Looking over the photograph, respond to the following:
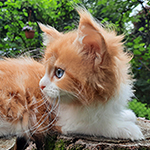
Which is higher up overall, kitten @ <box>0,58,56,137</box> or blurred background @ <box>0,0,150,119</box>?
blurred background @ <box>0,0,150,119</box>

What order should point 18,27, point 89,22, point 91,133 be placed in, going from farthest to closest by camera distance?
point 18,27
point 91,133
point 89,22

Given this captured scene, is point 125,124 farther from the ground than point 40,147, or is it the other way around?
point 125,124

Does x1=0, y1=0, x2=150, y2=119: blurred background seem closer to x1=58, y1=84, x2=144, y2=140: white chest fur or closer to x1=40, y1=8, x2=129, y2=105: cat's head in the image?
x1=58, y1=84, x2=144, y2=140: white chest fur

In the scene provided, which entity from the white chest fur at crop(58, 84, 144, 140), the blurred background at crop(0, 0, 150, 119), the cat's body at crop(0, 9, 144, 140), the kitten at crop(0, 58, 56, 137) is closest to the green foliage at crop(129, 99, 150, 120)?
the blurred background at crop(0, 0, 150, 119)

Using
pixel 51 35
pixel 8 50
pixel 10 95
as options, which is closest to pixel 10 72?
pixel 10 95

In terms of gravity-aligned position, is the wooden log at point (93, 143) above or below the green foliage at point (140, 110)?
below

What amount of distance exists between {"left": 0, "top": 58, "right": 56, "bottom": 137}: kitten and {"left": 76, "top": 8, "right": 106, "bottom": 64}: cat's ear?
45 centimetres

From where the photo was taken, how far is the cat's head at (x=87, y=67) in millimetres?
741

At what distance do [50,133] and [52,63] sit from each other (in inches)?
21.1

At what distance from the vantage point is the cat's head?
74 centimetres

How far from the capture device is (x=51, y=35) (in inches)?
39.6

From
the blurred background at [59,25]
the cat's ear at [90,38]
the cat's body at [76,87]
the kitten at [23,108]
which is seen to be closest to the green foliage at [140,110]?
the blurred background at [59,25]

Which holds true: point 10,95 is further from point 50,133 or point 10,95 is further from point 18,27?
point 18,27

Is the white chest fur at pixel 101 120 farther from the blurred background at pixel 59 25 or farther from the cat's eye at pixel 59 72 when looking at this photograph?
the blurred background at pixel 59 25
